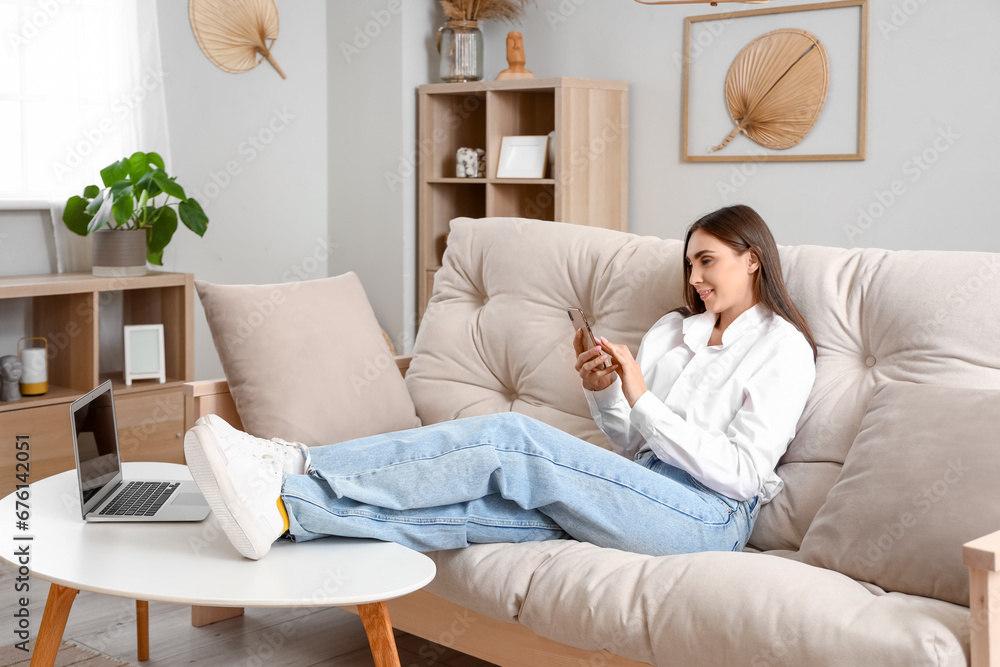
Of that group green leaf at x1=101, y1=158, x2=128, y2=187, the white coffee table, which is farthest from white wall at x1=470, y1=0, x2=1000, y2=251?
the white coffee table

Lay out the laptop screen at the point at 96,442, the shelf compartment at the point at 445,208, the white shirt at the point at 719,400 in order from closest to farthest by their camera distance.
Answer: the laptop screen at the point at 96,442 → the white shirt at the point at 719,400 → the shelf compartment at the point at 445,208

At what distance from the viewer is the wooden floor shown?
203 cm

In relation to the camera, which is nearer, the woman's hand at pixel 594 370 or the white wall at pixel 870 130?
the woman's hand at pixel 594 370

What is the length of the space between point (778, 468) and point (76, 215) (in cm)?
246

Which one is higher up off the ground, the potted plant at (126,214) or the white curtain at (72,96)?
the white curtain at (72,96)

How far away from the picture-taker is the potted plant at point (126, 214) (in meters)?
3.07

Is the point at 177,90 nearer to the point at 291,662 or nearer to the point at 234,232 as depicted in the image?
the point at 234,232

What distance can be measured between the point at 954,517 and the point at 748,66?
2.21 meters

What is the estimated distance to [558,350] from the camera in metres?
2.15

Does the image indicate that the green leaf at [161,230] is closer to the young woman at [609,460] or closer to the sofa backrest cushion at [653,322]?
the sofa backrest cushion at [653,322]

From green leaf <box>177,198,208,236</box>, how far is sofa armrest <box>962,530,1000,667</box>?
8.76ft

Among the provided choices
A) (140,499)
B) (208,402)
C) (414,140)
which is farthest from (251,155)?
(140,499)

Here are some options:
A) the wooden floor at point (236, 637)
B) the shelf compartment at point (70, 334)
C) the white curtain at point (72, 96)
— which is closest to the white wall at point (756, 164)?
the white curtain at point (72, 96)

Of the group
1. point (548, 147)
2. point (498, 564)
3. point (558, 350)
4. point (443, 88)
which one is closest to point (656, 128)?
point (548, 147)
